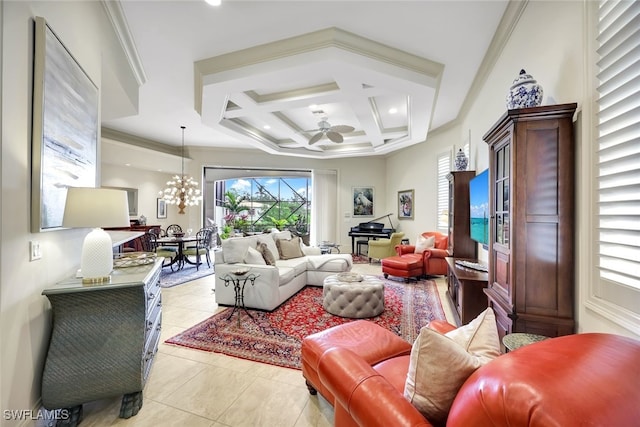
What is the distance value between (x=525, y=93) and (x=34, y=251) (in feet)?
10.6

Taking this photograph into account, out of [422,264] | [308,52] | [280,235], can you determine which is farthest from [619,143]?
[280,235]

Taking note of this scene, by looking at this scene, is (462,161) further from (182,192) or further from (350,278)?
(182,192)

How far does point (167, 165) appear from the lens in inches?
292

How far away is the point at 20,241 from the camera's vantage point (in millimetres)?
1471

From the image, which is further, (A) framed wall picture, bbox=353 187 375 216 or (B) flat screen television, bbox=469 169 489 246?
(A) framed wall picture, bbox=353 187 375 216

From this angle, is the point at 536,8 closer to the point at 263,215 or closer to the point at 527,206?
the point at 527,206

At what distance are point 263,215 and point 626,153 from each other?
9.94 meters

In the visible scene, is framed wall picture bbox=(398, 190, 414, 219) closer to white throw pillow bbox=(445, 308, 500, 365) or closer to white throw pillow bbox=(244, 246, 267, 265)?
white throw pillow bbox=(244, 246, 267, 265)

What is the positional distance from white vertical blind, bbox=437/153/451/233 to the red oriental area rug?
217cm

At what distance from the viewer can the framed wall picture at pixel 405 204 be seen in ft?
23.4

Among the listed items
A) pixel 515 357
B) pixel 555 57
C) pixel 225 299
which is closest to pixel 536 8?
pixel 555 57

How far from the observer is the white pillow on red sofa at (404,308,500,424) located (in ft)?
3.11

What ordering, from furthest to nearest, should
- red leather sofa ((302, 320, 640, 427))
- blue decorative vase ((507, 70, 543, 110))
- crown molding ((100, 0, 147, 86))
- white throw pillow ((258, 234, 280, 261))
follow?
white throw pillow ((258, 234, 280, 261)) < crown molding ((100, 0, 147, 86)) < blue decorative vase ((507, 70, 543, 110)) < red leather sofa ((302, 320, 640, 427))

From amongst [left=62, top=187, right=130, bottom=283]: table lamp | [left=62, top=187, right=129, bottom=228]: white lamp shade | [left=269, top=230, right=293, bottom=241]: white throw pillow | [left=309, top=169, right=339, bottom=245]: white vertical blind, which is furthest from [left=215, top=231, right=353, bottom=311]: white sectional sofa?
[left=309, top=169, right=339, bottom=245]: white vertical blind
